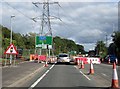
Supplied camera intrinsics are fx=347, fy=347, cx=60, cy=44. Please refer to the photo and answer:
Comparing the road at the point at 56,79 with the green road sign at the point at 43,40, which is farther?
the green road sign at the point at 43,40

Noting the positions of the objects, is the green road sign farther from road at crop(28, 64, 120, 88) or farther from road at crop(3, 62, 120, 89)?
road at crop(28, 64, 120, 88)

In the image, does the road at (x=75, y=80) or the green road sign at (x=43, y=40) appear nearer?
the road at (x=75, y=80)

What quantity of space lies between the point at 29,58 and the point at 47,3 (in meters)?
22.4

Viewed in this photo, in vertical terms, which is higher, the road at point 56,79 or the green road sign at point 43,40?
the green road sign at point 43,40

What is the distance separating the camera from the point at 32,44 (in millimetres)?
143375

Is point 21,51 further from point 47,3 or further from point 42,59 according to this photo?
point 47,3

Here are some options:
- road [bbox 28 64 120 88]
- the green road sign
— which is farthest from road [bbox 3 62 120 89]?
the green road sign

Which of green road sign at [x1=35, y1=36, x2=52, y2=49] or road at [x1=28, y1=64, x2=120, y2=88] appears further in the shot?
green road sign at [x1=35, y1=36, x2=52, y2=49]

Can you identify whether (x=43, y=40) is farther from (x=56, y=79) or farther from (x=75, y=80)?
(x=75, y=80)

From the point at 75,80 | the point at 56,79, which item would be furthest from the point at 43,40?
the point at 75,80

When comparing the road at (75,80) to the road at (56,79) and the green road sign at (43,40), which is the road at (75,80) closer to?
the road at (56,79)

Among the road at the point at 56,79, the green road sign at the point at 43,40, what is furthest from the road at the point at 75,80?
the green road sign at the point at 43,40

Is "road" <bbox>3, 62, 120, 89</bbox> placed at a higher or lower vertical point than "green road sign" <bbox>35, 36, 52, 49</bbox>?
lower

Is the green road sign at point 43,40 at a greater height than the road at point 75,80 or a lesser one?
greater
